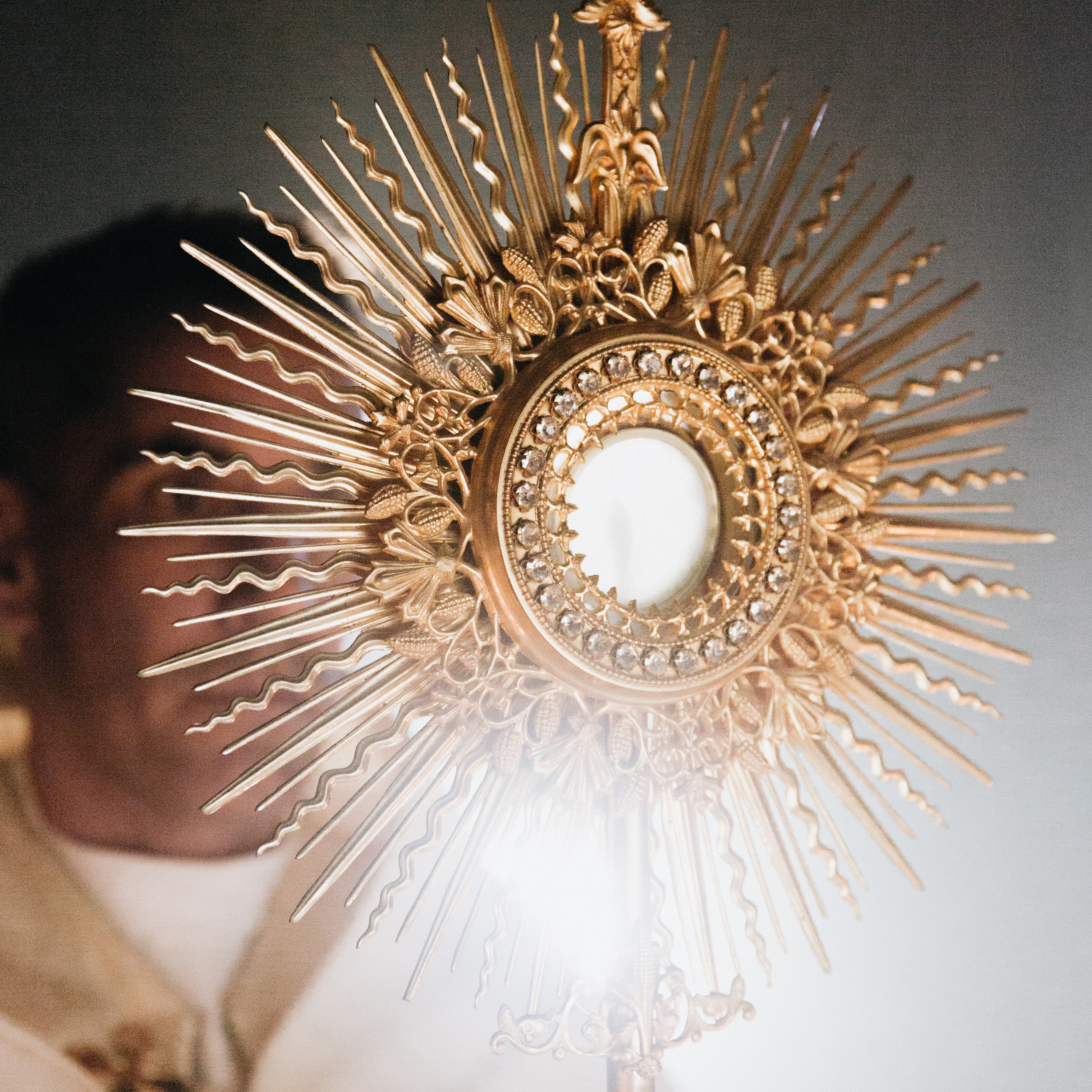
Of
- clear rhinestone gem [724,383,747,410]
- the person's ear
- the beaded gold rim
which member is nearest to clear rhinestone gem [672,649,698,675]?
the beaded gold rim

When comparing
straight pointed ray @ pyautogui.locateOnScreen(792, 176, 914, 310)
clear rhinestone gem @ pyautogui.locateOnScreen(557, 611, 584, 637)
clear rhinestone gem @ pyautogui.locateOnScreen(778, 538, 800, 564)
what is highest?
straight pointed ray @ pyautogui.locateOnScreen(792, 176, 914, 310)

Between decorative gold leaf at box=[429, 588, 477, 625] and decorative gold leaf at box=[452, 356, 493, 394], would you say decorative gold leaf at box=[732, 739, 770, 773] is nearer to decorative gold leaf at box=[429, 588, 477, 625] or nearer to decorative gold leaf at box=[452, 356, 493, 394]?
decorative gold leaf at box=[429, 588, 477, 625]

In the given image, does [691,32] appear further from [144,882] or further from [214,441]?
[144,882]

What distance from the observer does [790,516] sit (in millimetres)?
898

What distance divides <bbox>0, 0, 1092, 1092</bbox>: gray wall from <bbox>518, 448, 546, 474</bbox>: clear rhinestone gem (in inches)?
16.6

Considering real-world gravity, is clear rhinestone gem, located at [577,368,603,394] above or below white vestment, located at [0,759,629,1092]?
above

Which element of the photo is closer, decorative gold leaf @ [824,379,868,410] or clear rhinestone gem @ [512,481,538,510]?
clear rhinestone gem @ [512,481,538,510]

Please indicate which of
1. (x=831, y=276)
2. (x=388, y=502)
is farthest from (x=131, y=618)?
(x=831, y=276)

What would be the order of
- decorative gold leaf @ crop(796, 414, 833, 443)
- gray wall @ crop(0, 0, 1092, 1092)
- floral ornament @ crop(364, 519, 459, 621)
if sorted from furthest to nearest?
gray wall @ crop(0, 0, 1092, 1092)
decorative gold leaf @ crop(796, 414, 833, 443)
floral ornament @ crop(364, 519, 459, 621)

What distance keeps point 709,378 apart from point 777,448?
9 cm

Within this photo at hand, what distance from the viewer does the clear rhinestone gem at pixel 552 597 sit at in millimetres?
824

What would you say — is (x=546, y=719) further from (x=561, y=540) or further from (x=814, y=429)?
(x=814, y=429)

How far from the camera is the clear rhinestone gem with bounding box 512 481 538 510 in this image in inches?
32.3

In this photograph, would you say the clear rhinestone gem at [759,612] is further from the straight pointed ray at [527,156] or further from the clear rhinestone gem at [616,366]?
the straight pointed ray at [527,156]
